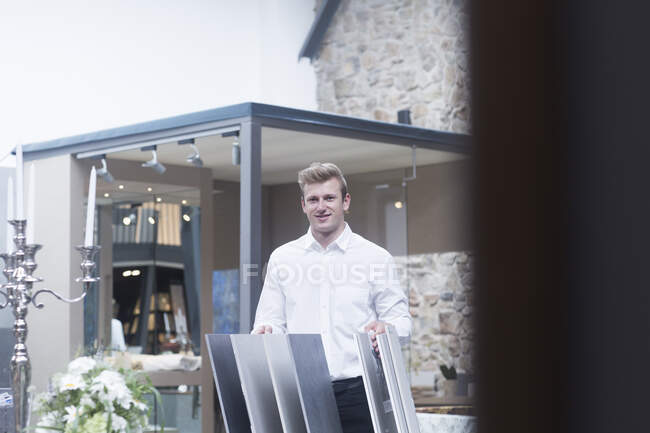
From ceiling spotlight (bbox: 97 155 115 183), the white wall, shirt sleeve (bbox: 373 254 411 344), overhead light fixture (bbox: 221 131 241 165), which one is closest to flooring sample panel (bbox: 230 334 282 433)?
shirt sleeve (bbox: 373 254 411 344)

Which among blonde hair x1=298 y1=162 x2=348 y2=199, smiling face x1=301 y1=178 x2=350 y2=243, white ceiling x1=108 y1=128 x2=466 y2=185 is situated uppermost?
white ceiling x1=108 y1=128 x2=466 y2=185

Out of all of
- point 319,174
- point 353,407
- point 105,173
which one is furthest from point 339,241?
point 105,173

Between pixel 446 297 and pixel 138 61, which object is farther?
pixel 138 61

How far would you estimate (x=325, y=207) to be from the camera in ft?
10.9

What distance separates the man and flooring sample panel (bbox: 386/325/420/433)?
139 centimetres

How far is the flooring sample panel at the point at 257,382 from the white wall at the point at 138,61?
6.96 meters

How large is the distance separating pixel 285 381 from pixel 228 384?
0.19 meters

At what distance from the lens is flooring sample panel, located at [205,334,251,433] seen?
187 centimetres

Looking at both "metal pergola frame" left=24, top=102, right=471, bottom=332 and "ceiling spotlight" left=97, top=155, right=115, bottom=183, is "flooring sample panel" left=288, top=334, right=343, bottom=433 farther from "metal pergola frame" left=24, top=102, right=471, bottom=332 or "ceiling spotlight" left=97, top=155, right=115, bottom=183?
"ceiling spotlight" left=97, top=155, right=115, bottom=183

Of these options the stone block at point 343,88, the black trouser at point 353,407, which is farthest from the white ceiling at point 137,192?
the black trouser at point 353,407

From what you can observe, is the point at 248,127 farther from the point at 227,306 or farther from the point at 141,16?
the point at 141,16

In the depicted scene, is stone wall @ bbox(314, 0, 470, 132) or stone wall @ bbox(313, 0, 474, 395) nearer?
stone wall @ bbox(313, 0, 474, 395)

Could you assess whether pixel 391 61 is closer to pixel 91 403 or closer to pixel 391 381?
pixel 91 403

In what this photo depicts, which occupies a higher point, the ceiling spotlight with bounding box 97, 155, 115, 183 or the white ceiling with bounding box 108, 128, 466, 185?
the white ceiling with bounding box 108, 128, 466, 185
